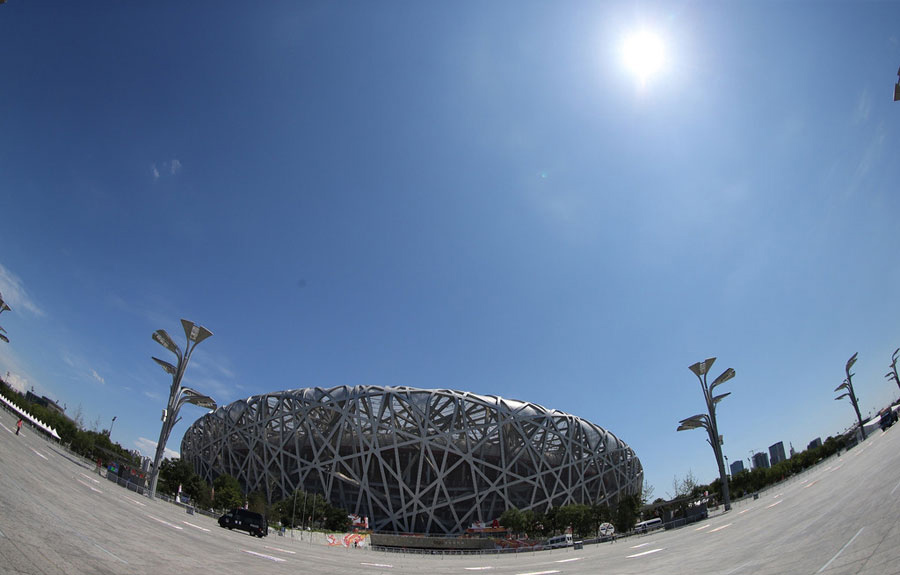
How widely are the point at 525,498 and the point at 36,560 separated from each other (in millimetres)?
64888

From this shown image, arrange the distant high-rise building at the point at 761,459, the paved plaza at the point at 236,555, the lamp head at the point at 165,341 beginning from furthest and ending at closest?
the distant high-rise building at the point at 761,459 < the lamp head at the point at 165,341 < the paved plaza at the point at 236,555

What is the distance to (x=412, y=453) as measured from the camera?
2293 inches

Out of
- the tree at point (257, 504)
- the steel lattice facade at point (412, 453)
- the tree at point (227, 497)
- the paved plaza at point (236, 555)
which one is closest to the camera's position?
the paved plaza at point (236, 555)

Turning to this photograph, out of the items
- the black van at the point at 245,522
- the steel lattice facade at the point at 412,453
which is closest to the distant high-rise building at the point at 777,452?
the steel lattice facade at the point at 412,453

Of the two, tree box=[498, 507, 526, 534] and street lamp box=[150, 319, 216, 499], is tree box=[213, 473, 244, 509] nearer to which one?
street lamp box=[150, 319, 216, 499]

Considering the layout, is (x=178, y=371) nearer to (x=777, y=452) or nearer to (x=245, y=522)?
(x=245, y=522)

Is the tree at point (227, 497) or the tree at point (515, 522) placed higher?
the tree at point (227, 497)

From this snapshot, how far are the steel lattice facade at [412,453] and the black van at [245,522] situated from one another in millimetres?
30710

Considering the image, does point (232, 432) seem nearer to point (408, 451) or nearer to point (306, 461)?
point (306, 461)

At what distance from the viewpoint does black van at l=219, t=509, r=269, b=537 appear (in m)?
23.5

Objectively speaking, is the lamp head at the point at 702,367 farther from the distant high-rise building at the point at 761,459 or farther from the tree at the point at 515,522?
the distant high-rise building at the point at 761,459

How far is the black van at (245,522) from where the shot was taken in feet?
76.9

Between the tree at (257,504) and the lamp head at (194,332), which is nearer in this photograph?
the lamp head at (194,332)

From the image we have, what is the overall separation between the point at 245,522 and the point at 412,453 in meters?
36.1
